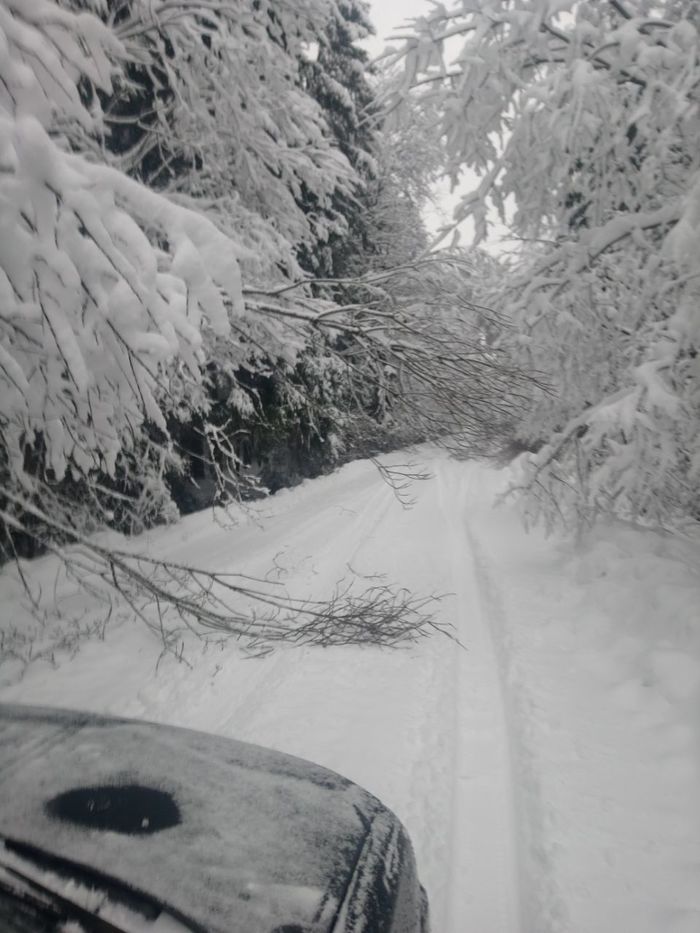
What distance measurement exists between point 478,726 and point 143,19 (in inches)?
246

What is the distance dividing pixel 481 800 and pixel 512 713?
115 centimetres

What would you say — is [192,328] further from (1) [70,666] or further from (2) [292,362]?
Answer: (1) [70,666]

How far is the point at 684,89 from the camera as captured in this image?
416 centimetres

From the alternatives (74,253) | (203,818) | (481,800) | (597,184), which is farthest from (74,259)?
(597,184)

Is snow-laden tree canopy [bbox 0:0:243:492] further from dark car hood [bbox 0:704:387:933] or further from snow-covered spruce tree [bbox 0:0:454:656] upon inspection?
dark car hood [bbox 0:704:387:933]

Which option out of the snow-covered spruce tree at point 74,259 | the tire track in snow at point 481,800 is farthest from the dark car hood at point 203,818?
the snow-covered spruce tree at point 74,259

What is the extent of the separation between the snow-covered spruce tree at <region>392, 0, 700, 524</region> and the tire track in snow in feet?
8.78

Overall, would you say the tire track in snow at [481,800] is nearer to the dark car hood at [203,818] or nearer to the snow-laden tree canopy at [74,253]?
the dark car hood at [203,818]

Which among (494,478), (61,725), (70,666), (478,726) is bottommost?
(494,478)

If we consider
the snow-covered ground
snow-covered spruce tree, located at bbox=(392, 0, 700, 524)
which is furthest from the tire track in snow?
snow-covered spruce tree, located at bbox=(392, 0, 700, 524)

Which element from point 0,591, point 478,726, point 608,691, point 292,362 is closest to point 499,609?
point 608,691

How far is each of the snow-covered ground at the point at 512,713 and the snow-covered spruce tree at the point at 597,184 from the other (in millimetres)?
1503

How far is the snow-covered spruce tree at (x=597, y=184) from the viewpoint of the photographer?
469 cm

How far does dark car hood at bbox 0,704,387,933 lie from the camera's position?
149 cm
